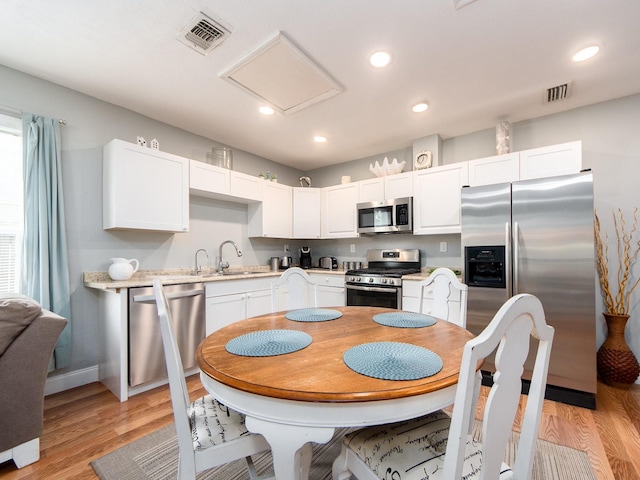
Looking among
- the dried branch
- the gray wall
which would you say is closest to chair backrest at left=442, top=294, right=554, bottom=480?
the dried branch

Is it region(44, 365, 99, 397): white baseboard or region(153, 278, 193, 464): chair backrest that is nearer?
region(153, 278, 193, 464): chair backrest

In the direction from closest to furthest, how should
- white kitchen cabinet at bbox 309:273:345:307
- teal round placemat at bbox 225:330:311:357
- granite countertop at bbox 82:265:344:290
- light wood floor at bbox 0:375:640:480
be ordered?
teal round placemat at bbox 225:330:311:357, light wood floor at bbox 0:375:640:480, granite countertop at bbox 82:265:344:290, white kitchen cabinet at bbox 309:273:345:307

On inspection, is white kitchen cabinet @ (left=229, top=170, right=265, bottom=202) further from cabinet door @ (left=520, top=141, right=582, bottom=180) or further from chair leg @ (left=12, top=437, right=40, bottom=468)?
cabinet door @ (left=520, top=141, right=582, bottom=180)

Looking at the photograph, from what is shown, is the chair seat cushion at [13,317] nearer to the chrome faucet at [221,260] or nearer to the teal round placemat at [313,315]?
the teal round placemat at [313,315]

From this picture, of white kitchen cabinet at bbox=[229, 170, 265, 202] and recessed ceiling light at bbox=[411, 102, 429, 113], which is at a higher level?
recessed ceiling light at bbox=[411, 102, 429, 113]

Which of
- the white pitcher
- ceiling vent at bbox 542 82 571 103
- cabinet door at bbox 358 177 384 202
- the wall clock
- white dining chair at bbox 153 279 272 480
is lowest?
white dining chair at bbox 153 279 272 480


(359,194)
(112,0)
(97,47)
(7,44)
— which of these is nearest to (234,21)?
(112,0)

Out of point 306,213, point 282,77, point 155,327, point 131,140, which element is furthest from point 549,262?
point 131,140

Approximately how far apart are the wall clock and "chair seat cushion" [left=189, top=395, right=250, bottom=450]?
3.21 meters

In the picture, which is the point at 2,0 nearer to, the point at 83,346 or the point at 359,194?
the point at 83,346

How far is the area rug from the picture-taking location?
59.3 inches

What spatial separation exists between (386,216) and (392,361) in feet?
9.00

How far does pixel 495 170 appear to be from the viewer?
9.39ft

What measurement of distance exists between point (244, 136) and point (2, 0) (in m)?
2.05
